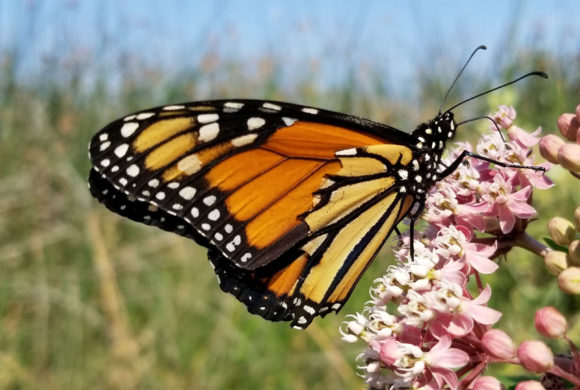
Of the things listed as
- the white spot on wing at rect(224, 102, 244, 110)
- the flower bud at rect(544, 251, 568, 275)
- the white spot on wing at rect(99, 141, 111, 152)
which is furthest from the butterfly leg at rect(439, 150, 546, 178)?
the white spot on wing at rect(99, 141, 111, 152)

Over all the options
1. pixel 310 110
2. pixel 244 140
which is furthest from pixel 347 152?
pixel 244 140

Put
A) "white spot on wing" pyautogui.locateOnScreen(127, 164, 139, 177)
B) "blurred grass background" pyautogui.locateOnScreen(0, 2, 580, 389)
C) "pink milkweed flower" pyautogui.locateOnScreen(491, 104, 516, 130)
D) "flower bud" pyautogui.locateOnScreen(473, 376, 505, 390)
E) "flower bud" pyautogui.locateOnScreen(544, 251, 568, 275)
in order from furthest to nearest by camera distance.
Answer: "blurred grass background" pyautogui.locateOnScreen(0, 2, 580, 389) < "white spot on wing" pyautogui.locateOnScreen(127, 164, 139, 177) < "pink milkweed flower" pyautogui.locateOnScreen(491, 104, 516, 130) < "flower bud" pyautogui.locateOnScreen(544, 251, 568, 275) < "flower bud" pyautogui.locateOnScreen(473, 376, 505, 390)

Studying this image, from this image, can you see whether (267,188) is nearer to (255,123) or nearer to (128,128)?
(255,123)

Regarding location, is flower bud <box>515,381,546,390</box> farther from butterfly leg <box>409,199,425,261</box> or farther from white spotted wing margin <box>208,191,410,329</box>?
white spotted wing margin <box>208,191,410,329</box>

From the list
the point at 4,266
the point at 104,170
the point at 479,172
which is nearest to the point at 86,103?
the point at 4,266

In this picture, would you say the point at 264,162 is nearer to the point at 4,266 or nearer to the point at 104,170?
the point at 104,170

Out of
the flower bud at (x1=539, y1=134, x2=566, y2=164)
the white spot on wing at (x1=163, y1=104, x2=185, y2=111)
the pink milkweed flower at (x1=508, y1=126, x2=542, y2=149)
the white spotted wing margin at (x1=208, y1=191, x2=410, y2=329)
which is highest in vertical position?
the flower bud at (x1=539, y1=134, x2=566, y2=164)
